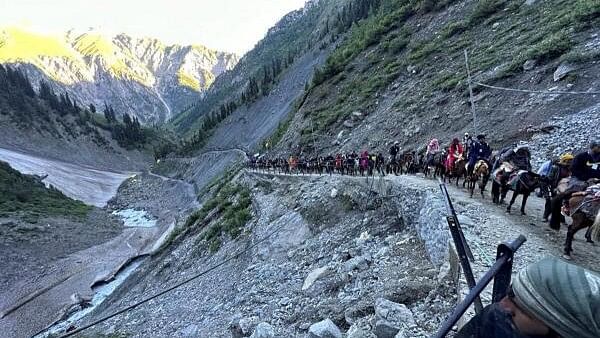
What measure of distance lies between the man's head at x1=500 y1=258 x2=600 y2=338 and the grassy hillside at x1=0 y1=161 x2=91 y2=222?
57.4m

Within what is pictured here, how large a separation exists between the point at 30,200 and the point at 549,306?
6999cm

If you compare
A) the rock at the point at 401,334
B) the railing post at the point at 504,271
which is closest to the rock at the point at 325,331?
the rock at the point at 401,334

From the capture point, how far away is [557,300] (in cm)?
188

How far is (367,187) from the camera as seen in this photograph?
56.3ft

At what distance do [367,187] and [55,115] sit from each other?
14772 centimetres

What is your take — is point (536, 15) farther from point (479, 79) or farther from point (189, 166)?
point (189, 166)

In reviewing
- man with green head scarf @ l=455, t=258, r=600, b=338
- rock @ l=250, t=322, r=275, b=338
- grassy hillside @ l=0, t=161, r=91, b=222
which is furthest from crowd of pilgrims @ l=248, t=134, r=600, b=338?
grassy hillside @ l=0, t=161, r=91, b=222

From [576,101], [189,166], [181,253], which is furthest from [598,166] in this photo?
[189,166]

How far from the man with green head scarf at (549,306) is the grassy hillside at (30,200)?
5725 centimetres

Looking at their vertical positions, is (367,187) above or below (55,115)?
below

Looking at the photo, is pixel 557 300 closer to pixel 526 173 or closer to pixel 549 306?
pixel 549 306

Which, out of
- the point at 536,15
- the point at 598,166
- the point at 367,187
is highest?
the point at 536,15

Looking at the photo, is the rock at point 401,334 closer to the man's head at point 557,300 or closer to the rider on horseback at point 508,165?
the man's head at point 557,300

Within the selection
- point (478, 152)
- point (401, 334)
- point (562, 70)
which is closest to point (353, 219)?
point (478, 152)
